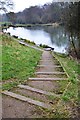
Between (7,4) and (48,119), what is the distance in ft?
71.8

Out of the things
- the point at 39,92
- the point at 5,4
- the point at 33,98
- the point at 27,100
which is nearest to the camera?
the point at 27,100

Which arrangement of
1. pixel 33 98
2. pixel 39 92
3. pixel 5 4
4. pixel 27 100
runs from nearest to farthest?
pixel 27 100, pixel 33 98, pixel 39 92, pixel 5 4

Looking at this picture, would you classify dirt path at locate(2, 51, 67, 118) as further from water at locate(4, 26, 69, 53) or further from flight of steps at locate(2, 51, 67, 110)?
water at locate(4, 26, 69, 53)

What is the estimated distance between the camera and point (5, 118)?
398 centimetres

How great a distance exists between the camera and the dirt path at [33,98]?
4191 mm

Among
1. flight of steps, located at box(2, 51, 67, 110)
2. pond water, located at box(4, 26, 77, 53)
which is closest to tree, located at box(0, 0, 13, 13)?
pond water, located at box(4, 26, 77, 53)

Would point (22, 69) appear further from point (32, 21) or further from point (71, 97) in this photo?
point (32, 21)

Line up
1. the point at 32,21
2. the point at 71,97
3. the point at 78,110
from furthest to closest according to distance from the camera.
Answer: the point at 32,21, the point at 71,97, the point at 78,110

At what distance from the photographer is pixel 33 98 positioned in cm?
491

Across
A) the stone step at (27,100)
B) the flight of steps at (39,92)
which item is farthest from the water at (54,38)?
the stone step at (27,100)

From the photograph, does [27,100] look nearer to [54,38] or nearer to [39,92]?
[39,92]

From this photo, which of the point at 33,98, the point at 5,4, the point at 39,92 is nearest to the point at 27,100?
the point at 33,98

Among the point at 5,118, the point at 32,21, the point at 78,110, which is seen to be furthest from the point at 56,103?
the point at 32,21

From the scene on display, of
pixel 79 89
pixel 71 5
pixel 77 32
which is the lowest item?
pixel 79 89
